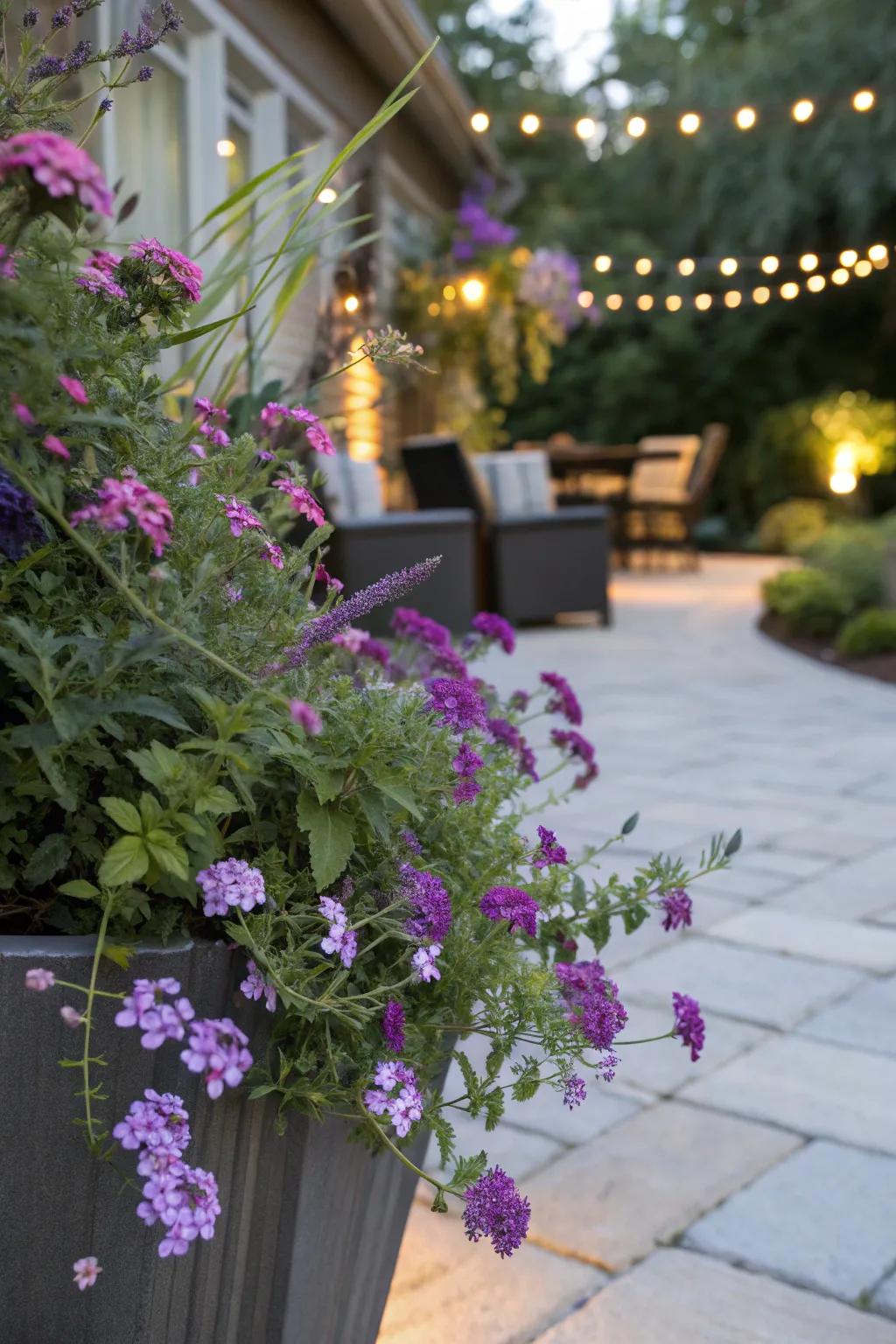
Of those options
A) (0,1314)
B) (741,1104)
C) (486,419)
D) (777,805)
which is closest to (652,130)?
(486,419)

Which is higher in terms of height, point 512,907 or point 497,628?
point 497,628

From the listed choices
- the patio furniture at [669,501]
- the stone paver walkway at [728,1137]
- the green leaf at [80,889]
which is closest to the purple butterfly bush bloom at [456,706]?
the green leaf at [80,889]

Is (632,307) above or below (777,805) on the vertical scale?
above

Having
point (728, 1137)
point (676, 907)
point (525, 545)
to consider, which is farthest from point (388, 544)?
point (676, 907)

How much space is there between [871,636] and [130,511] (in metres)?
6.97

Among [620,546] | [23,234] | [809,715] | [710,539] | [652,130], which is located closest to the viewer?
[23,234]

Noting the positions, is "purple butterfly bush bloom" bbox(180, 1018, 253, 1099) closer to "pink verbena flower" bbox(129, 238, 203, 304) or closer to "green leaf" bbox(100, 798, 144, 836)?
"green leaf" bbox(100, 798, 144, 836)

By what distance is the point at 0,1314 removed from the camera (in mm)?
1039

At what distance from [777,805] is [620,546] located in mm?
9338

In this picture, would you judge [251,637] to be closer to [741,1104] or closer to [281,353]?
[741,1104]

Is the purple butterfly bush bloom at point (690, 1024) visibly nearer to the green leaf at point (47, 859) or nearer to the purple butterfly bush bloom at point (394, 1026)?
the purple butterfly bush bloom at point (394, 1026)

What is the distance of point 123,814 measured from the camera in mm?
964

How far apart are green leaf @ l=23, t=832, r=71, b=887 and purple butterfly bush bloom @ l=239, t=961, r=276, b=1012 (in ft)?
0.51

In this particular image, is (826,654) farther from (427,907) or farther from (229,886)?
(229,886)
